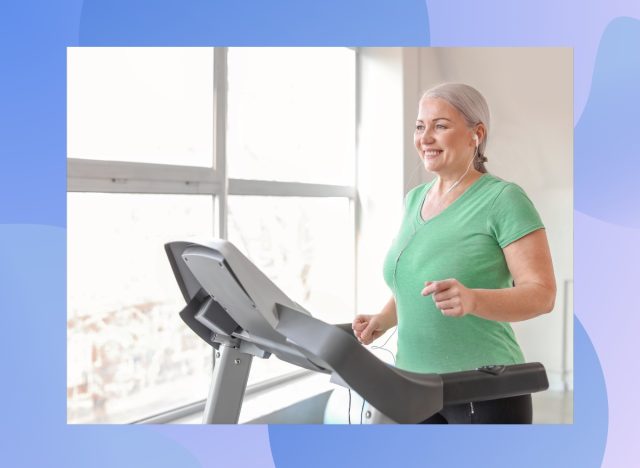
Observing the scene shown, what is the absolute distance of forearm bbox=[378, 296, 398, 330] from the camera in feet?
5.31

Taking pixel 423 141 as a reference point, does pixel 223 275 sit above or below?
below

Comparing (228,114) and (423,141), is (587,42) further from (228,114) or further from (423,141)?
(228,114)

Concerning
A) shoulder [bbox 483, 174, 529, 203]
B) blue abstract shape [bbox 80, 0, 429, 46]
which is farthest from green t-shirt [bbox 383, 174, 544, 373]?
blue abstract shape [bbox 80, 0, 429, 46]

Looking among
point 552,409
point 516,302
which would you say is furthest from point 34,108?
point 552,409

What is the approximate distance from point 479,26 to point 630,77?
1.16ft

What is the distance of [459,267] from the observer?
1.54m

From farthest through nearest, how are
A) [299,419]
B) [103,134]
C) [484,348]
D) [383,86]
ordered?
[383,86] → [299,419] → [103,134] → [484,348]

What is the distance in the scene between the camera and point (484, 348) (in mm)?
1566

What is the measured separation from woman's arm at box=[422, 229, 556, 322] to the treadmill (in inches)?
6.8

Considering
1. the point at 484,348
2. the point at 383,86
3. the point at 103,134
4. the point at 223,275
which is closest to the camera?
the point at 223,275

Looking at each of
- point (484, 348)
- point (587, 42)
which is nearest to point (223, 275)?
point (484, 348)

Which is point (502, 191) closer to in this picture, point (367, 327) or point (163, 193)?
point (367, 327)

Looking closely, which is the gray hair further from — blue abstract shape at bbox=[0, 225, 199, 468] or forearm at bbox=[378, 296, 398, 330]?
blue abstract shape at bbox=[0, 225, 199, 468]

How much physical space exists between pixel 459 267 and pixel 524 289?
0.52ft
